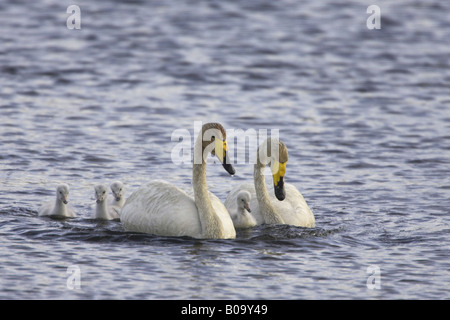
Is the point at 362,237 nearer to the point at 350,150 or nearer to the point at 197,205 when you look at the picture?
the point at 197,205

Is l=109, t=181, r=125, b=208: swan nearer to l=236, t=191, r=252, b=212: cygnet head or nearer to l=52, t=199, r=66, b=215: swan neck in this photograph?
l=52, t=199, r=66, b=215: swan neck

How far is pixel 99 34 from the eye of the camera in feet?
92.4

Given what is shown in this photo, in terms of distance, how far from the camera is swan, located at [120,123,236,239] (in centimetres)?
1270

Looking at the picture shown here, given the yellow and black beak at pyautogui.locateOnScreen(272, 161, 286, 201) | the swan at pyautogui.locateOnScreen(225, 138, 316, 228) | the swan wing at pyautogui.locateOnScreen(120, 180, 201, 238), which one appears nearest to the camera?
the swan wing at pyautogui.locateOnScreen(120, 180, 201, 238)

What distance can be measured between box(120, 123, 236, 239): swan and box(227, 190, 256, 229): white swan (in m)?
0.50

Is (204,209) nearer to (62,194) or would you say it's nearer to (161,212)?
(161,212)

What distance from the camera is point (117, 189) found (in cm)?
1467

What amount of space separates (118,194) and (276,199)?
2549mm

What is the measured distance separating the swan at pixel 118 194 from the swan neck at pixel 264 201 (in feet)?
7.33

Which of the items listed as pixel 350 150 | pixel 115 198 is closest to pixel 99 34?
pixel 350 150

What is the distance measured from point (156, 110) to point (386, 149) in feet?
18.0

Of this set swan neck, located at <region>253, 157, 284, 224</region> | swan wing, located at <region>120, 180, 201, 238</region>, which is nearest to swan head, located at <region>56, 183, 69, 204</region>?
swan wing, located at <region>120, 180, 201, 238</region>

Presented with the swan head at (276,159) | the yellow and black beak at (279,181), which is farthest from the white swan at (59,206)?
the yellow and black beak at (279,181)

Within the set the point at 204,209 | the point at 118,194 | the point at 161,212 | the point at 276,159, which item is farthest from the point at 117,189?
the point at 276,159
